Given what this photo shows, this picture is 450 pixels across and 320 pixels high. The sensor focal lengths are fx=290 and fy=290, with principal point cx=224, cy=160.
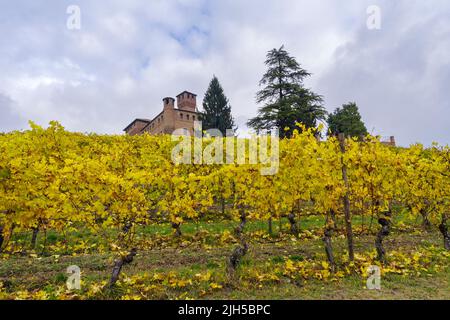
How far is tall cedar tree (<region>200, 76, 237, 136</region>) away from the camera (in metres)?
38.7

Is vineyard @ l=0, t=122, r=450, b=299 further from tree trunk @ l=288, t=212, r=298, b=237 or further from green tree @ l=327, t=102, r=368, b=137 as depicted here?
green tree @ l=327, t=102, r=368, b=137

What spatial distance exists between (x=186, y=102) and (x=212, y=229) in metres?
57.2

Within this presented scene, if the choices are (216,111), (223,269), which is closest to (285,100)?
(216,111)

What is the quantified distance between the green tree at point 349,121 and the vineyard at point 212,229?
31.2 metres

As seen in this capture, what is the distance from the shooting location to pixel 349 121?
3981cm

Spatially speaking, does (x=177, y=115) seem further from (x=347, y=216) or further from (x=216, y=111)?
(x=347, y=216)

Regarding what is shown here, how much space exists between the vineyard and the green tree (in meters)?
31.2

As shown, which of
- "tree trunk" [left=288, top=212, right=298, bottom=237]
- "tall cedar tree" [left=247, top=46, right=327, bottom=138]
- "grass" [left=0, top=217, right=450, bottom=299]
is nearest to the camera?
"grass" [left=0, top=217, right=450, bottom=299]

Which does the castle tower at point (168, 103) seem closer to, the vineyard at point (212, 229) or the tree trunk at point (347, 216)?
the vineyard at point (212, 229)

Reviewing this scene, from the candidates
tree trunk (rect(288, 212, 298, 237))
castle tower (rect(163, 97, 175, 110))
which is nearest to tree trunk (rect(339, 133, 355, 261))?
tree trunk (rect(288, 212, 298, 237))

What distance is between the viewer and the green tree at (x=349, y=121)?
38438 mm
